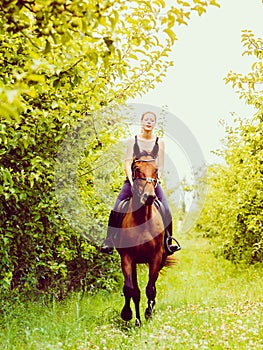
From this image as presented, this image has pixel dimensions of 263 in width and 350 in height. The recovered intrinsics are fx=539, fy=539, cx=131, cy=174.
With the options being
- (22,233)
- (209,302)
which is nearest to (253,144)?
(209,302)

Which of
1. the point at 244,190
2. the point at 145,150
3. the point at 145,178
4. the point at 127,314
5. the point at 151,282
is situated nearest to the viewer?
the point at 145,178

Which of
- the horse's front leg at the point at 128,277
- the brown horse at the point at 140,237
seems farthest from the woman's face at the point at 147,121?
the horse's front leg at the point at 128,277

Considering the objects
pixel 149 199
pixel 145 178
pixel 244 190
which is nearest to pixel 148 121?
pixel 145 178

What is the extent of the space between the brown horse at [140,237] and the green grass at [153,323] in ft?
1.44

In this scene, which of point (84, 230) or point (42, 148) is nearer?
point (42, 148)

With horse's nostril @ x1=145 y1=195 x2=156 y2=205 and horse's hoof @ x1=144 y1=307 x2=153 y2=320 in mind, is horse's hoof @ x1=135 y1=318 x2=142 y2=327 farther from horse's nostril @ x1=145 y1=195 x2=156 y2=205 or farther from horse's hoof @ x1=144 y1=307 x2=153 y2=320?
horse's nostril @ x1=145 y1=195 x2=156 y2=205

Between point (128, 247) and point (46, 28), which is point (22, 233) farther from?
point (46, 28)

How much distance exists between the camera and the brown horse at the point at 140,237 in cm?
655

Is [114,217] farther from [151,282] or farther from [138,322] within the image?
[138,322]

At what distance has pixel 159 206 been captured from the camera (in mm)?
7379

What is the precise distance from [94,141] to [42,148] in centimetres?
102

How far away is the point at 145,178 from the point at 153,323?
1.97 meters

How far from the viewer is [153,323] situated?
22.9 feet

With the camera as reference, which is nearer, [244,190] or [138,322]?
[138,322]
